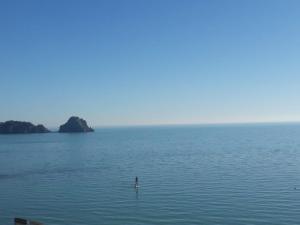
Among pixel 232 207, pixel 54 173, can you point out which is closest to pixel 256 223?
pixel 232 207

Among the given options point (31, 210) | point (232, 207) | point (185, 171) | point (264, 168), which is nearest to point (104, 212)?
point (31, 210)

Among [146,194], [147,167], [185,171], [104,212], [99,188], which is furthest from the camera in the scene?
[147,167]

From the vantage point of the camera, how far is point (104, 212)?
55125 mm

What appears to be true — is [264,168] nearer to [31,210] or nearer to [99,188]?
[99,188]

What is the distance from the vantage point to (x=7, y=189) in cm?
7481

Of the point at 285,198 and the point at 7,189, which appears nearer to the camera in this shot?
the point at 285,198

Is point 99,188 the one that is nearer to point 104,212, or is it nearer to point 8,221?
point 104,212

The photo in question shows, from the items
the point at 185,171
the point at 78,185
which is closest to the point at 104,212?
the point at 78,185

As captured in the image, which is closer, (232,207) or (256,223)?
(256,223)

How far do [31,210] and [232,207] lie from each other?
23.2 m

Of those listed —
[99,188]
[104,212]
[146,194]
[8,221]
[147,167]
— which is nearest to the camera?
[8,221]

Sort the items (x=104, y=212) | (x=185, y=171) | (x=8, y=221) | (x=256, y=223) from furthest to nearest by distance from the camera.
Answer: (x=185, y=171) < (x=104, y=212) < (x=8, y=221) < (x=256, y=223)

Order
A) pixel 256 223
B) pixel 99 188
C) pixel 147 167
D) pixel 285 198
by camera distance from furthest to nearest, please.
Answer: pixel 147 167
pixel 99 188
pixel 285 198
pixel 256 223

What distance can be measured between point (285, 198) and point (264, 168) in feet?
118
